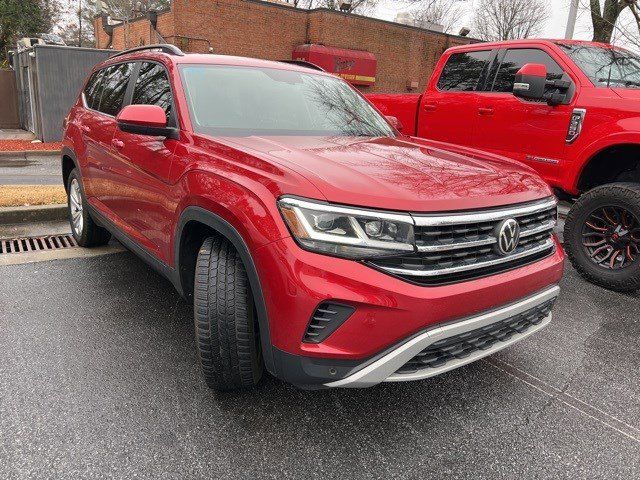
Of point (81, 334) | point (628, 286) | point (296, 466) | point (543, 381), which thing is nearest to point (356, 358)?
point (296, 466)

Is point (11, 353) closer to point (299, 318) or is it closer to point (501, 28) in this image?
point (299, 318)

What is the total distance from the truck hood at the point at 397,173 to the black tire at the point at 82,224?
2.53 m

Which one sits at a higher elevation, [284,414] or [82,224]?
[82,224]

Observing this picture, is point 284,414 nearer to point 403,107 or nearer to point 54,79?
point 403,107

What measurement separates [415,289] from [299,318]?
18.9 inches

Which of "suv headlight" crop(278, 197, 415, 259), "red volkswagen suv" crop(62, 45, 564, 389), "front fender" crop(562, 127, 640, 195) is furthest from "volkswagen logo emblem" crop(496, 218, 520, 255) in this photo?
"front fender" crop(562, 127, 640, 195)

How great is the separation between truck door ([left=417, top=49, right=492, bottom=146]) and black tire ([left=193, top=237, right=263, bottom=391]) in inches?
154

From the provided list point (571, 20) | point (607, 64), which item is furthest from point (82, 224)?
point (571, 20)

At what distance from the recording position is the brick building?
58.3 feet

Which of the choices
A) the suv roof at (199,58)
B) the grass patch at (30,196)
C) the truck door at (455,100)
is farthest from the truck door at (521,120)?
the grass patch at (30,196)

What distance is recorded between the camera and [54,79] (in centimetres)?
1373

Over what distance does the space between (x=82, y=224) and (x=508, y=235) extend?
3969mm

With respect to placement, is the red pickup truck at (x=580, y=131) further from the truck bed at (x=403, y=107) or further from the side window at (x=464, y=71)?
the truck bed at (x=403, y=107)

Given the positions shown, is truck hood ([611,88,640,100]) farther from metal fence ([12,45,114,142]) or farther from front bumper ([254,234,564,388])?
metal fence ([12,45,114,142])
